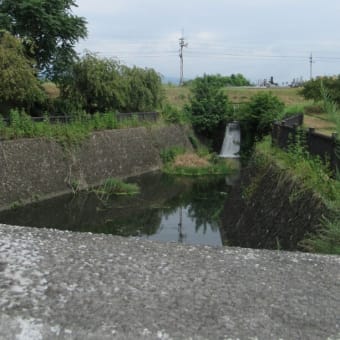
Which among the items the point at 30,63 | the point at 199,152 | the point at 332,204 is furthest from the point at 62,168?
the point at 332,204

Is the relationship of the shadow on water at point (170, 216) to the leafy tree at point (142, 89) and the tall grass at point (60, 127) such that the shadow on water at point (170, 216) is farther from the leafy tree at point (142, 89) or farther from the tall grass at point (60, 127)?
the leafy tree at point (142, 89)

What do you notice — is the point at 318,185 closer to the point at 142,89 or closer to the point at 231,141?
the point at 142,89

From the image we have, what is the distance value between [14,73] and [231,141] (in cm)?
1814

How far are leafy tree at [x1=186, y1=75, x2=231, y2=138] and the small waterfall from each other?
2.59ft

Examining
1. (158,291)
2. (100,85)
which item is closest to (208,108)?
(100,85)

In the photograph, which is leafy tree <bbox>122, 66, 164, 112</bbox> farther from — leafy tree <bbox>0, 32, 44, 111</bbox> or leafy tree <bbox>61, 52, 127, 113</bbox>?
leafy tree <bbox>0, 32, 44, 111</bbox>

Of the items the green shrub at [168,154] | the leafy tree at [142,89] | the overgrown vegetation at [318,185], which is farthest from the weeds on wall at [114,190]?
the leafy tree at [142,89]

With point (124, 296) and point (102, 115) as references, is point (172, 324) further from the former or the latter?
point (102, 115)

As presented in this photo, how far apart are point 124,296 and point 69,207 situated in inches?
637

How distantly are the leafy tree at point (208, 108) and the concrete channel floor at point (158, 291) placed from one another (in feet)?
104

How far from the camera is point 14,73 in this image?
2039 centimetres

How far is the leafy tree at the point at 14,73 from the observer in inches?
797

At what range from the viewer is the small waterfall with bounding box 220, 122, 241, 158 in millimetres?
34312

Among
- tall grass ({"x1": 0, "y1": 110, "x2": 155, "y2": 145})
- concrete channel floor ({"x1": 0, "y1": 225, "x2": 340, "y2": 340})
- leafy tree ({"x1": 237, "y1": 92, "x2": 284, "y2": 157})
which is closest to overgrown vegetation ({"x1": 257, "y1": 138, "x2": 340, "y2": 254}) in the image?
concrete channel floor ({"x1": 0, "y1": 225, "x2": 340, "y2": 340})
